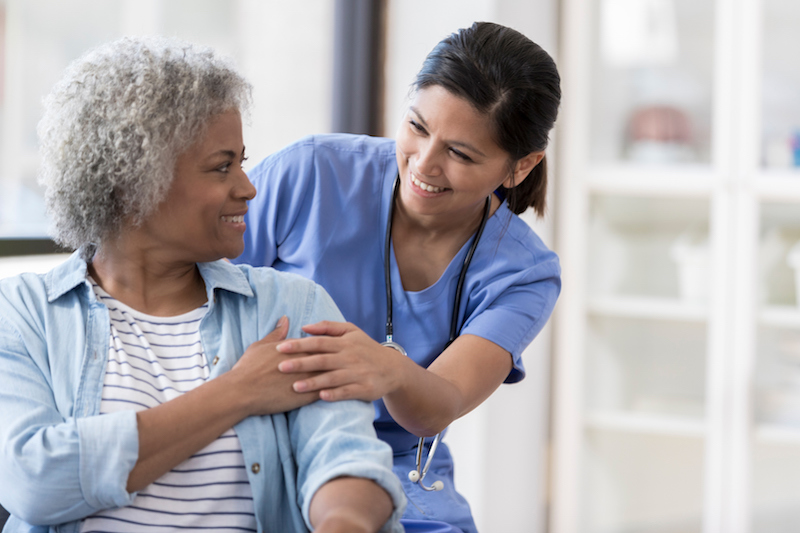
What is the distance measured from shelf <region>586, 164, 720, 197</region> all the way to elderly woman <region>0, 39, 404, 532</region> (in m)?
1.88

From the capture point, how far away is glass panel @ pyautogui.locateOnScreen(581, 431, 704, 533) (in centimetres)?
286

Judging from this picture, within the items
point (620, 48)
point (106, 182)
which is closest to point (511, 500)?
point (620, 48)

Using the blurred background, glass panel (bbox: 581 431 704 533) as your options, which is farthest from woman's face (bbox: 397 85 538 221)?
glass panel (bbox: 581 431 704 533)

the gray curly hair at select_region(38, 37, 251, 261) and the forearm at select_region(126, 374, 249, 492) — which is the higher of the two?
the gray curly hair at select_region(38, 37, 251, 261)

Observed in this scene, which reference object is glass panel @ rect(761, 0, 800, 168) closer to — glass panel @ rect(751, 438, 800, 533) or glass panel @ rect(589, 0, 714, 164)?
glass panel @ rect(589, 0, 714, 164)

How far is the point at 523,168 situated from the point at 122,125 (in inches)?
30.3

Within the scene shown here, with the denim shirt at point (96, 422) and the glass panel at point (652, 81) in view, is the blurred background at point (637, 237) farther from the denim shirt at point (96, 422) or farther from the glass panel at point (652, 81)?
the denim shirt at point (96, 422)

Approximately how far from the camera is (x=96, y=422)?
98 centimetres

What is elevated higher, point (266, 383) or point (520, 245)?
point (520, 245)

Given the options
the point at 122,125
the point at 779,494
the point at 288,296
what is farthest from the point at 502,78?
the point at 779,494

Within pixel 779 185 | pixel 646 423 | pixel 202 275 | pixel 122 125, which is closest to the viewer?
pixel 122 125

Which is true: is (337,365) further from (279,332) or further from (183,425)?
(183,425)

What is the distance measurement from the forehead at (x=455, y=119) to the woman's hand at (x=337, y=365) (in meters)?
0.42

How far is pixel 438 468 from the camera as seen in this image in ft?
5.13
